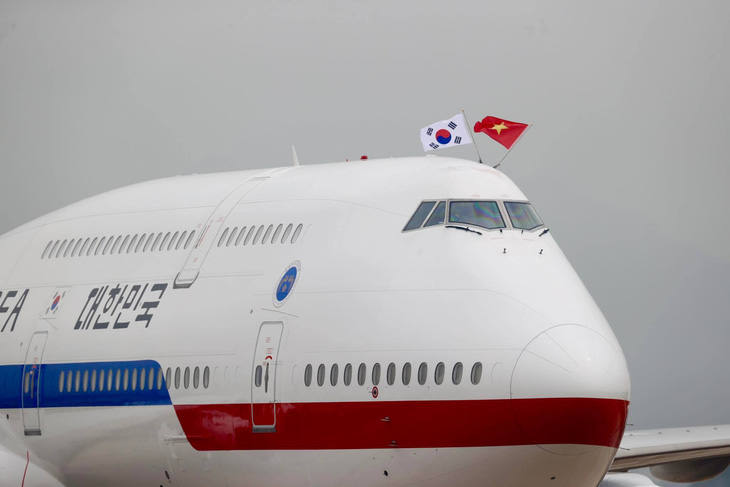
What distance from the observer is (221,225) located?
22016mm

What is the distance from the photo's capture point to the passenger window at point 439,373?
17.3m

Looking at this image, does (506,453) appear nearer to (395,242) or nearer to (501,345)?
(501,345)

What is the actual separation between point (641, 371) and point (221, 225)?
89.0 feet

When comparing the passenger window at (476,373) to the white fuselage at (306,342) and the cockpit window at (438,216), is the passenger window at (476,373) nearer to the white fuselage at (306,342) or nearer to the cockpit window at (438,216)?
the white fuselage at (306,342)

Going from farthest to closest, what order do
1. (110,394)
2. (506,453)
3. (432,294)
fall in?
(110,394) → (432,294) → (506,453)

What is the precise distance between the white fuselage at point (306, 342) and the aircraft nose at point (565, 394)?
1.1 inches

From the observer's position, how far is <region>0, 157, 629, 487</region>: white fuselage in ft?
55.7

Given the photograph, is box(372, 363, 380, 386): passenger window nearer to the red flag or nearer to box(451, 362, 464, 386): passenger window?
box(451, 362, 464, 386): passenger window

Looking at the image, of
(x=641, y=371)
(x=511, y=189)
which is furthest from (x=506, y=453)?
(x=641, y=371)

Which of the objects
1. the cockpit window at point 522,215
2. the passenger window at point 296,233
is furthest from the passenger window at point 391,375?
the passenger window at point 296,233

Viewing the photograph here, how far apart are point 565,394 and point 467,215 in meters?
3.84

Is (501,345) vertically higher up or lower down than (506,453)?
higher up

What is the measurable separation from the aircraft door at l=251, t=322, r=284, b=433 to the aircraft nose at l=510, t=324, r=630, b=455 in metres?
4.16

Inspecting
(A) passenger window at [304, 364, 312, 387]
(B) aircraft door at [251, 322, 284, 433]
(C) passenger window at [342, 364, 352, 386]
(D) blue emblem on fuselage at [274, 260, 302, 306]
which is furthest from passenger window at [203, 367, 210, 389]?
(C) passenger window at [342, 364, 352, 386]
